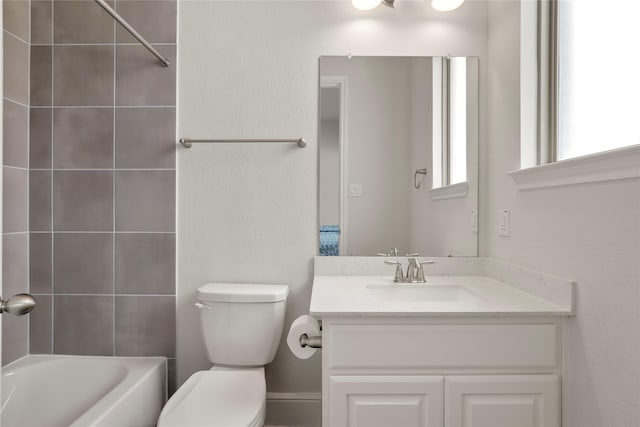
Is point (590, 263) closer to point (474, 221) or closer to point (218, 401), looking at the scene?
point (474, 221)

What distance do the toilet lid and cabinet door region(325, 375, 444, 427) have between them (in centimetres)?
32

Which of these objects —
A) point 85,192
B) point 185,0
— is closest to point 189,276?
point 85,192

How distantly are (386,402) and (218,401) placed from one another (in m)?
0.61

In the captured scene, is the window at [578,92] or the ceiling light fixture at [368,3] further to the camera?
the ceiling light fixture at [368,3]

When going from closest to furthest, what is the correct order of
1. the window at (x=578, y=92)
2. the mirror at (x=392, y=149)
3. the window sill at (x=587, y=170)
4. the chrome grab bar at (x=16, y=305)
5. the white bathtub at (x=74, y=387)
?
the chrome grab bar at (x=16, y=305), the window sill at (x=587, y=170), the window at (x=578, y=92), the white bathtub at (x=74, y=387), the mirror at (x=392, y=149)

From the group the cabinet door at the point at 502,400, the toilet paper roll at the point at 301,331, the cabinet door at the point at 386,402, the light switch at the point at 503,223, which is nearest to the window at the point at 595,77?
the light switch at the point at 503,223

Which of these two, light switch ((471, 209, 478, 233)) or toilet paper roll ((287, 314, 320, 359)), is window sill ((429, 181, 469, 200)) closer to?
light switch ((471, 209, 478, 233))

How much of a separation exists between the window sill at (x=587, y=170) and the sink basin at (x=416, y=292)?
1.67ft

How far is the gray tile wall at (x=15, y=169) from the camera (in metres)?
1.86

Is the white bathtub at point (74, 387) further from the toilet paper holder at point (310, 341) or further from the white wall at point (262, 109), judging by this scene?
the toilet paper holder at point (310, 341)

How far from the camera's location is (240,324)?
6.01 feet

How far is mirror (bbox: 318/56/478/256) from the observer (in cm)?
197

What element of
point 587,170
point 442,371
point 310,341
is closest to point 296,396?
point 310,341

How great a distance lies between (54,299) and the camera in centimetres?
202
